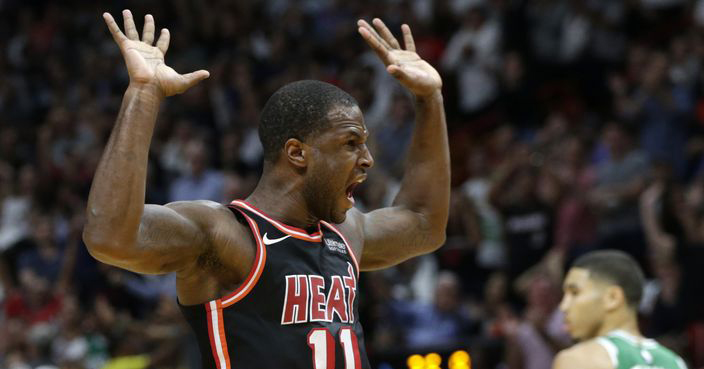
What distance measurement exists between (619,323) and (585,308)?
0.16 m

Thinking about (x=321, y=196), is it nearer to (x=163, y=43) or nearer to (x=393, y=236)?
(x=393, y=236)

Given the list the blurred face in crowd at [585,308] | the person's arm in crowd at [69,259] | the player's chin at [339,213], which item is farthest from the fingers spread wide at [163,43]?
the person's arm in crowd at [69,259]

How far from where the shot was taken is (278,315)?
3.89 meters

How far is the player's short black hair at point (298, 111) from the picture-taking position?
13.3 feet

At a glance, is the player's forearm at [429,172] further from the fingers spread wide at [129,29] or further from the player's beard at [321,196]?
the fingers spread wide at [129,29]

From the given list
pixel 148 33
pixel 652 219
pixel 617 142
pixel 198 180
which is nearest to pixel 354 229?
pixel 148 33

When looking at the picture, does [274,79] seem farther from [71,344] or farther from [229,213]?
[229,213]

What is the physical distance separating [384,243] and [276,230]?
72 cm

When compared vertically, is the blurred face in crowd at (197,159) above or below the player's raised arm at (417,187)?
below

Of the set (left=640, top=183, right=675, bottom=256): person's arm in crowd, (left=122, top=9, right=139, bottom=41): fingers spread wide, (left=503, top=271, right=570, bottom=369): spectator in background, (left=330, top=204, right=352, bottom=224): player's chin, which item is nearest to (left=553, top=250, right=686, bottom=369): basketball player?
(left=330, top=204, right=352, bottom=224): player's chin

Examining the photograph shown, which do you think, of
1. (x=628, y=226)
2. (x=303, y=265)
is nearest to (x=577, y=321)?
(x=303, y=265)

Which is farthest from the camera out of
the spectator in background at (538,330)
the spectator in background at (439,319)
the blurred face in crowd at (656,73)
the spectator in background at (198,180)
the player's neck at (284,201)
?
the spectator in background at (198,180)

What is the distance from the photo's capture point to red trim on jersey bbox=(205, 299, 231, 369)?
12.7 ft

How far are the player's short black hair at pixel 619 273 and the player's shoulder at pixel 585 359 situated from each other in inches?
15.6
